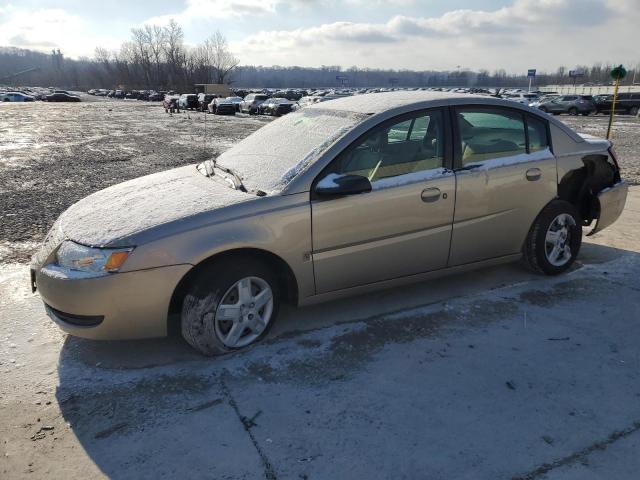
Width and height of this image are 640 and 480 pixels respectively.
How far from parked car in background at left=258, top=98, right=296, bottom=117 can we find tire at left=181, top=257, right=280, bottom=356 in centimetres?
3186

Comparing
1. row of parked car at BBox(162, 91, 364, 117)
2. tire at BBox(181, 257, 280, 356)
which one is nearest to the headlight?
tire at BBox(181, 257, 280, 356)

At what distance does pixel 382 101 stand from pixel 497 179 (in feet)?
3.68

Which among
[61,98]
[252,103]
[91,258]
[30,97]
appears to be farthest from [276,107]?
[30,97]

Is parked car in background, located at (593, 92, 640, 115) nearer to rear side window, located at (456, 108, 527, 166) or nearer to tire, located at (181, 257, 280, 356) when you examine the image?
rear side window, located at (456, 108, 527, 166)

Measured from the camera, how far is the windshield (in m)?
3.41

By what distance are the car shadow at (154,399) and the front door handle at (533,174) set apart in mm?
1431

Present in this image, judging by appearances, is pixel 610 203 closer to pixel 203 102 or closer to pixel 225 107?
pixel 225 107

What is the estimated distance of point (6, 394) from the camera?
9.36ft

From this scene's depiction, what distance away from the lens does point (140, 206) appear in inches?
130

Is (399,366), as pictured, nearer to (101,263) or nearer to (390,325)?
(390,325)

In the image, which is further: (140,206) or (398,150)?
(398,150)

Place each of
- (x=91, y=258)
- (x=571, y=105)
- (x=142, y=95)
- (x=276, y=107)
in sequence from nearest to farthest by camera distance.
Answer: (x=91, y=258), (x=571, y=105), (x=276, y=107), (x=142, y=95)

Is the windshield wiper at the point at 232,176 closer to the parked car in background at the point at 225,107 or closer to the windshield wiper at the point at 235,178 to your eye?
the windshield wiper at the point at 235,178

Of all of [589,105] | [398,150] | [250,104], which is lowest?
[589,105]
